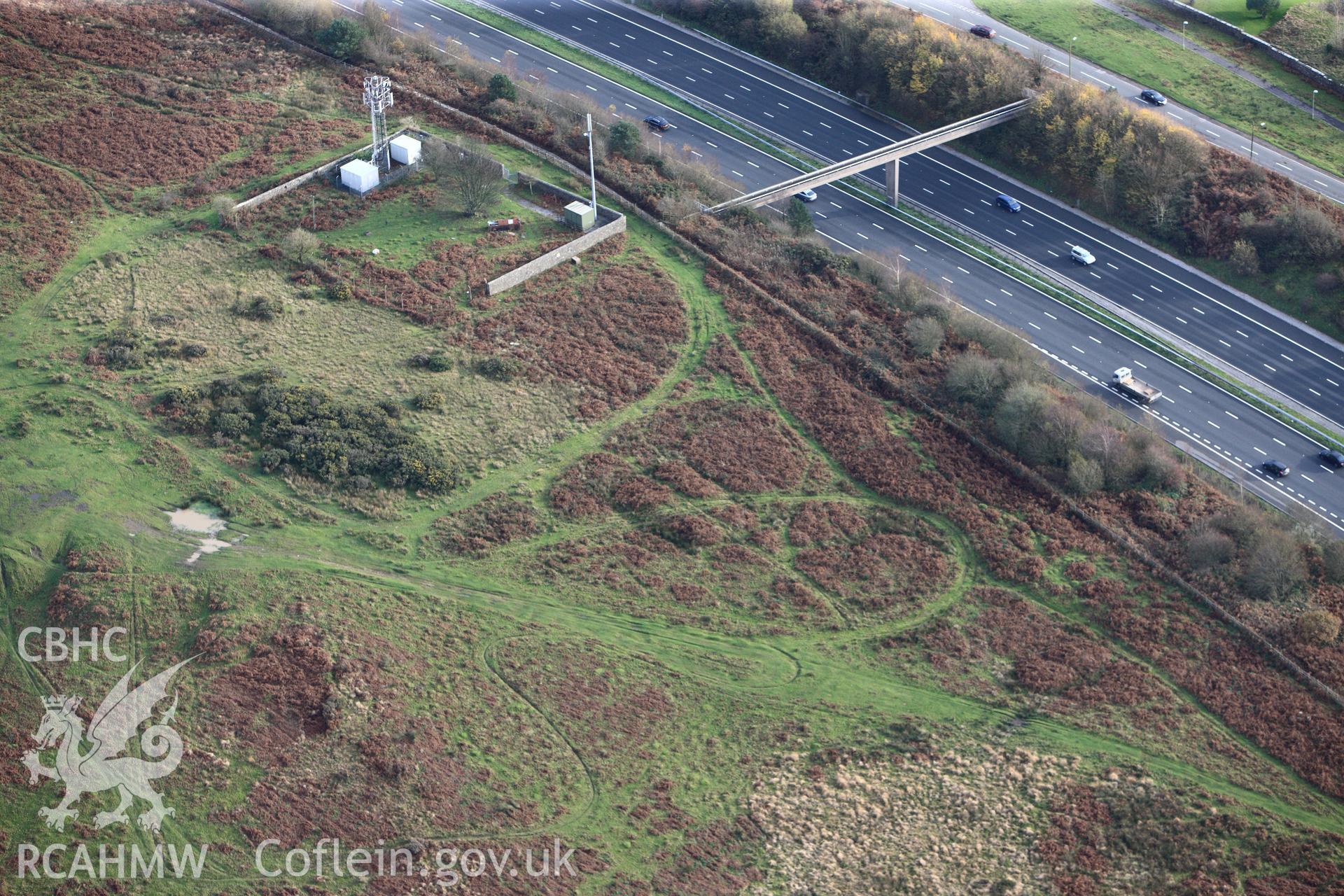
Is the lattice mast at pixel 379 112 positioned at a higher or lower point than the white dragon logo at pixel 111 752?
higher

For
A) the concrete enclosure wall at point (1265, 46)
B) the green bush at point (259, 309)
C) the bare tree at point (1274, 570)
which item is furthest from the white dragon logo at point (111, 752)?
the concrete enclosure wall at point (1265, 46)

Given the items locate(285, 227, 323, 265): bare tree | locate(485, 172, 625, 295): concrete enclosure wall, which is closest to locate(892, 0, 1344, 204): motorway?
locate(485, 172, 625, 295): concrete enclosure wall

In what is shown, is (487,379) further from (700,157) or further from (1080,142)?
(1080,142)

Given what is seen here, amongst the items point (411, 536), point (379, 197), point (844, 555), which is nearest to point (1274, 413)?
point (844, 555)

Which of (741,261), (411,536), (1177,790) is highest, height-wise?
(741,261)

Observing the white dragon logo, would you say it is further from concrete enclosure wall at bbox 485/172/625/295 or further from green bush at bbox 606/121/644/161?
green bush at bbox 606/121/644/161

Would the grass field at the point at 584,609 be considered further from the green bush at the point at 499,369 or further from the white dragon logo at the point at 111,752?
the white dragon logo at the point at 111,752

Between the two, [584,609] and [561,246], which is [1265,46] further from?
[584,609]
